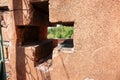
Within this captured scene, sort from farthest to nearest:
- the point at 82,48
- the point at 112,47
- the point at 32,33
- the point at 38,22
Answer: the point at 32,33 < the point at 38,22 < the point at 82,48 < the point at 112,47

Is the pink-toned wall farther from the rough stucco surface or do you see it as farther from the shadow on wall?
the shadow on wall

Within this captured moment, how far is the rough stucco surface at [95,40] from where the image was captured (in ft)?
6.78

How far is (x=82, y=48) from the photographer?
223 cm

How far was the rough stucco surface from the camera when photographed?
207 centimetres

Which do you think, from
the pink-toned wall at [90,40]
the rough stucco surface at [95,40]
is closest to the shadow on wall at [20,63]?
the pink-toned wall at [90,40]

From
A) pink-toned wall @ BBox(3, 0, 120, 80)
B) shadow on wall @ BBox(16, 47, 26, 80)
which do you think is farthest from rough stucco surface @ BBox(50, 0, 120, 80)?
shadow on wall @ BBox(16, 47, 26, 80)

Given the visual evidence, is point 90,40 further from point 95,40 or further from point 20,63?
point 20,63

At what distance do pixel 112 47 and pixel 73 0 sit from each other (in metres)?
0.77

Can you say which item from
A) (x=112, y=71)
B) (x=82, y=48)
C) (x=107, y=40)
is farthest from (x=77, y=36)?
(x=112, y=71)

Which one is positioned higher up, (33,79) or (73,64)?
(73,64)

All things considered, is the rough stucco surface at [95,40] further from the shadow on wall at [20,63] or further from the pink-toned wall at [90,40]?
the shadow on wall at [20,63]

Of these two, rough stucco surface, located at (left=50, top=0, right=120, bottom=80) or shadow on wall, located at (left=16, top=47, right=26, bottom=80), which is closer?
rough stucco surface, located at (left=50, top=0, right=120, bottom=80)

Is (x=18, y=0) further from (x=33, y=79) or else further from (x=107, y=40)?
(x=107, y=40)

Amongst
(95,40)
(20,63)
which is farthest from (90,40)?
(20,63)
